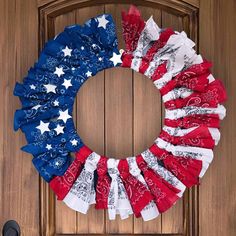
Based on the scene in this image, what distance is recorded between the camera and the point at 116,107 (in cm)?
151

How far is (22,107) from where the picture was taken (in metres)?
1.47

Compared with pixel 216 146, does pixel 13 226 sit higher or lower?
lower

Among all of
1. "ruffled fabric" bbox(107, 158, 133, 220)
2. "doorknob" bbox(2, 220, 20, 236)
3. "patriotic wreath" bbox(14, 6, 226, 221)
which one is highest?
"patriotic wreath" bbox(14, 6, 226, 221)

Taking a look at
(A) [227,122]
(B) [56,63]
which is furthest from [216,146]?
(B) [56,63]

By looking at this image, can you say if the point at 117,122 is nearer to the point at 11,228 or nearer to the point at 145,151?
the point at 145,151

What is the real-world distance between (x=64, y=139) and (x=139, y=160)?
21 cm

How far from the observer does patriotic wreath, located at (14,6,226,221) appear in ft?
4.73

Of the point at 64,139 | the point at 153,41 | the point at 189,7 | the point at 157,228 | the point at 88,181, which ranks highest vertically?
the point at 189,7

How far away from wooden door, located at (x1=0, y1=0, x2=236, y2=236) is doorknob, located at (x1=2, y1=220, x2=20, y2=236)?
0.7 inches

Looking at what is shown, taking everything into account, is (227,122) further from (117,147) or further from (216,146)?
(117,147)

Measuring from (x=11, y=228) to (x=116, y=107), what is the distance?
1.44 feet

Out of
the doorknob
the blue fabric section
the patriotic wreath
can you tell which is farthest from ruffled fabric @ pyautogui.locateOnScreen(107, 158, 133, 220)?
the doorknob

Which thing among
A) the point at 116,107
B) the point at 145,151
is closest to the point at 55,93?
the point at 116,107

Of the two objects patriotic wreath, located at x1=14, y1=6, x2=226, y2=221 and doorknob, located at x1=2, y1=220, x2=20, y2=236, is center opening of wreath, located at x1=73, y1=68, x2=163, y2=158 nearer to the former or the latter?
patriotic wreath, located at x1=14, y1=6, x2=226, y2=221
